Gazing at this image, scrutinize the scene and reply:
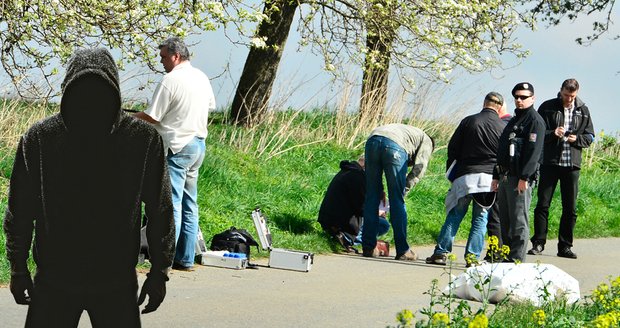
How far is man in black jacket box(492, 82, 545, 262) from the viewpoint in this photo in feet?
36.8

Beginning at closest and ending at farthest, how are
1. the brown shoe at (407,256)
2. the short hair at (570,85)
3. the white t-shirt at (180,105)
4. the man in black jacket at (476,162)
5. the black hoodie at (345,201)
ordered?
1. the white t-shirt at (180,105)
2. the man in black jacket at (476,162)
3. the brown shoe at (407,256)
4. the black hoodie at (345,201)
5. the short hair at (570,85)

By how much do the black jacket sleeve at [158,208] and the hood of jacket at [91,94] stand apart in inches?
6.5

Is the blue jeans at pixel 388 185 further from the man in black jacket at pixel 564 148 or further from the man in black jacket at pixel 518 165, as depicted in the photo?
the man in black jacket at pixel 564 148

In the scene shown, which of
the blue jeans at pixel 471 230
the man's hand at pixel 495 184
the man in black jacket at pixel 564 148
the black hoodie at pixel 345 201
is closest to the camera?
the man's hand at pixel 495 184

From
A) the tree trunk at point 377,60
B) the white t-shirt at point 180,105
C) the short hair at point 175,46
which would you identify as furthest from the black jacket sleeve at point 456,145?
the tree trunk at point 377,60

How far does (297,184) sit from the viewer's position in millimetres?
15602

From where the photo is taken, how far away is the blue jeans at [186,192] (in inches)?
392

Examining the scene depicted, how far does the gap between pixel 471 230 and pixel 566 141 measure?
7.10ft

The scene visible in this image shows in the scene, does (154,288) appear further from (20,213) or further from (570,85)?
(570,85)

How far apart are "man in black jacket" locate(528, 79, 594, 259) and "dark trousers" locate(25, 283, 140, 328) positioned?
10678 millimetres

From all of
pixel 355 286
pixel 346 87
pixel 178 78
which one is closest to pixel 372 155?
pixel 355 286

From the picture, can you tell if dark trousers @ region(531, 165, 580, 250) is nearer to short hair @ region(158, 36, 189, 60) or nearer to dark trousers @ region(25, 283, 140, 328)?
short hair @ region(158, 36, 189, 60)

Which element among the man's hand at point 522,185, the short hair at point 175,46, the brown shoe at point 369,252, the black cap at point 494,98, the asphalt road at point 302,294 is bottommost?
the asphalt road at point 302,294

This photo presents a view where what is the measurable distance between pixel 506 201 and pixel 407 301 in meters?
2.55
